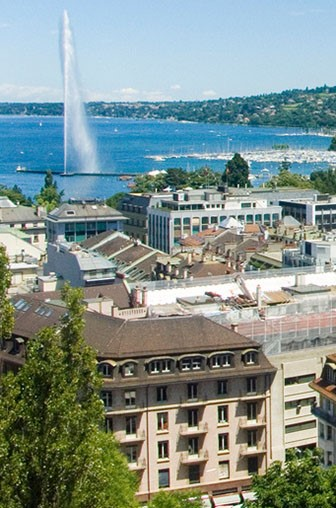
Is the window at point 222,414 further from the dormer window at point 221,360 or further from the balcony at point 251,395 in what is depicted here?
the dormer window at point 221,360

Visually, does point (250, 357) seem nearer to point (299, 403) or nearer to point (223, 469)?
point (299, 403)

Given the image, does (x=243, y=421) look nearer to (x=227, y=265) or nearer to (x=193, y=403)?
(x=193, y=403)

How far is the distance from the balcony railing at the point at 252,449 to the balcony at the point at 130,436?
218 centimetres

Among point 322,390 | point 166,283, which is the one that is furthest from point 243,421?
point 166,283

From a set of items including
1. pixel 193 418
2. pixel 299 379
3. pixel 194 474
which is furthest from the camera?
pixel 299 379

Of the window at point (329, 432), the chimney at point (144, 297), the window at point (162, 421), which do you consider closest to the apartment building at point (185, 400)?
the window at point (162, 421)

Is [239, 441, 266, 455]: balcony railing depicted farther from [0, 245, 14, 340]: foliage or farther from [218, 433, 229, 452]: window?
[0, 245, 14, 340]: foliage

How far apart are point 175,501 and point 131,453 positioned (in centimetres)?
418

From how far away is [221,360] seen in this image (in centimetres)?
2125

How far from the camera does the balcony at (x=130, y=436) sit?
67.7 ft

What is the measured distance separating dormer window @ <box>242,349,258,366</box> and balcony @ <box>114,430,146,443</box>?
8.47 ft

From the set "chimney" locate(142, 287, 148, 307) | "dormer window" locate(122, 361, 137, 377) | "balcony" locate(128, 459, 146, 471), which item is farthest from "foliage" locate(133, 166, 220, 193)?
"balcony" locate(128, 459, 146, 471)

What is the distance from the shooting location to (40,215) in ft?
169

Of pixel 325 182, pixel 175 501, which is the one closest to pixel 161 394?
pixel 175 501
